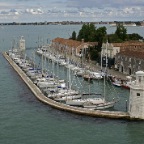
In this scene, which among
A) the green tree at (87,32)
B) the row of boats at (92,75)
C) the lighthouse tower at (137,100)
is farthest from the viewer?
the green tree at (87,32)

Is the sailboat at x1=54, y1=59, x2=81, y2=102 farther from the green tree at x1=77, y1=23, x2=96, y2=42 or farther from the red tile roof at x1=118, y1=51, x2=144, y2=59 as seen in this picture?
the green tree at x1=77, y1=23, x2=96, y2=42

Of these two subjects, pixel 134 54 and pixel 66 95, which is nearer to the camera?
pixel 66 95

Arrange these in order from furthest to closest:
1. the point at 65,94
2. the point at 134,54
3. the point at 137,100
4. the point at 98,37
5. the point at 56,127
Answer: the point at 98,37 → the point at 134,54 → the point at 65,94 → the point at 137,100 → the point at 56,127

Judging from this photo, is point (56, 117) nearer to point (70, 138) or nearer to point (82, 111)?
point (82, 111)

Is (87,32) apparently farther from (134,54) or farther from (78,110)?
(78,110)

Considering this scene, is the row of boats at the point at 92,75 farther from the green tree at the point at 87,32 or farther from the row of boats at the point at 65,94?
the green tree at the point at 87,32

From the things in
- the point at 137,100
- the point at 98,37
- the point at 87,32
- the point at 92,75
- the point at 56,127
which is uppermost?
the point at 87,32

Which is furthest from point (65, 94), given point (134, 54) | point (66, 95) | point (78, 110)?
point (134, 54)

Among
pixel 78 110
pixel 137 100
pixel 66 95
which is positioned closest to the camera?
pixel 137 100

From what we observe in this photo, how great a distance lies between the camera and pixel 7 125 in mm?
29469

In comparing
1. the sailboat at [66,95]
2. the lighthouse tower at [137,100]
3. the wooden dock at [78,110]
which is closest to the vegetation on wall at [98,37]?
the wooden dock at [78,110]

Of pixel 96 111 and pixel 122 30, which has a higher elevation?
pixel 122 30

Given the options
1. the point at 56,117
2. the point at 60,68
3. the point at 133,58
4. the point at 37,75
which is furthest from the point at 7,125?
the point at 60,68

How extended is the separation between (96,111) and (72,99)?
15.8 ft
